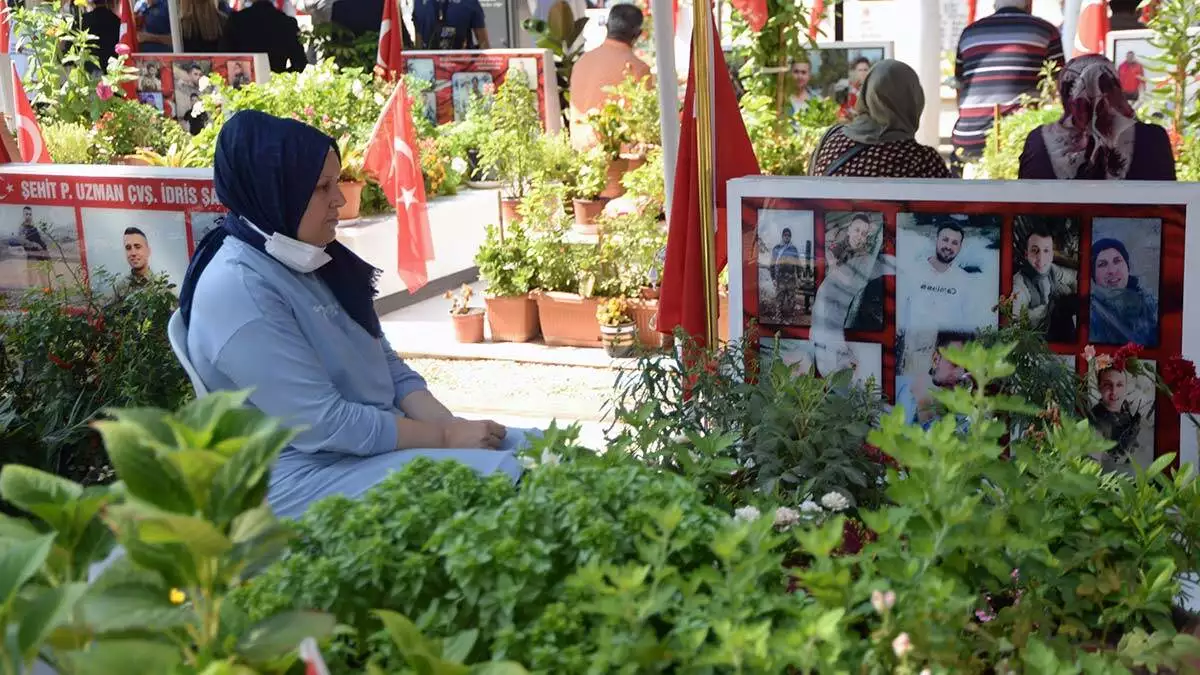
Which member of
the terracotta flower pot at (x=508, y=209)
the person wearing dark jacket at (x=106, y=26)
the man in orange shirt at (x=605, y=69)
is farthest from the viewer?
the person wearing dark jacket at (x=106, y=26)

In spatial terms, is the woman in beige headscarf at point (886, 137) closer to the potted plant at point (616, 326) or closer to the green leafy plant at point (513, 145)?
the potted plant at point (616, 326)

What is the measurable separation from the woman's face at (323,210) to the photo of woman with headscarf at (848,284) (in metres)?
1.17

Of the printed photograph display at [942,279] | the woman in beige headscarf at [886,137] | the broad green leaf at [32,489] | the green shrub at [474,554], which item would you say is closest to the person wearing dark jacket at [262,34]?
the woman in beige headscarf at [886,137]

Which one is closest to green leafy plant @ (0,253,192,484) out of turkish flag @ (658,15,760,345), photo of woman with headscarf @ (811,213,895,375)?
turkish flag @ (658,15,760,345)

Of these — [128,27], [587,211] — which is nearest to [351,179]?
[587,211]

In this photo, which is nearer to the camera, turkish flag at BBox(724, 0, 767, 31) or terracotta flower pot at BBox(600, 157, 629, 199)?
turkish flag at BBox(724, 0, 767, 31)

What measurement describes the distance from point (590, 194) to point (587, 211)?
109mm

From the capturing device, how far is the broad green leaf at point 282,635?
1.19 meters

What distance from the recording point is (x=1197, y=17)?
7.36 meters

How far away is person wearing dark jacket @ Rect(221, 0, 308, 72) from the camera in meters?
10.6

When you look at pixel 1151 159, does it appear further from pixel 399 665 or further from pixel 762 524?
pixel 399 665

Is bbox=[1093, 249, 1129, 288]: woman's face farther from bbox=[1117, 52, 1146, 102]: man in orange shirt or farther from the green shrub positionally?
bbox=[1117, 52, 1146, 102]: man in orange shirt

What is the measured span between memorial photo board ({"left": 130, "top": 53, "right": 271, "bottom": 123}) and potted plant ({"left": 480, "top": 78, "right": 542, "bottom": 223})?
1.92 m

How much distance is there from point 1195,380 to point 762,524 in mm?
1446
